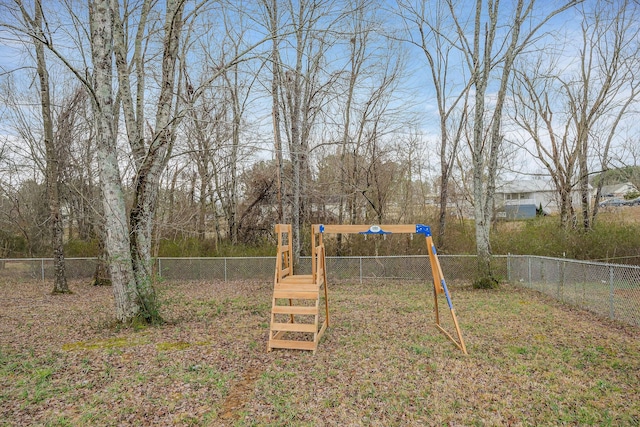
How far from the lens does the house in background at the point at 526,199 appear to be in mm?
16250

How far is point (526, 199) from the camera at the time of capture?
90.4 ft

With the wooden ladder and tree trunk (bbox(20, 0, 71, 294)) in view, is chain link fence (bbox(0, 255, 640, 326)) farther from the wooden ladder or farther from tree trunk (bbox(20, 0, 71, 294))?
the wooden ladder

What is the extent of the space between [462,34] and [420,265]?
6557 millimetres

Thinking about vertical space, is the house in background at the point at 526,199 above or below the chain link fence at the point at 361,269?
above

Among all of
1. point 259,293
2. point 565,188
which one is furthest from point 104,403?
point 565,188

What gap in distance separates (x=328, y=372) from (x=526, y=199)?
1067 inches

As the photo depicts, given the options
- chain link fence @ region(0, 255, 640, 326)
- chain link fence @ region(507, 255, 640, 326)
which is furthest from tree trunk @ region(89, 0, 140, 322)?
chain link fence @ region(507, 255, 640, 326)

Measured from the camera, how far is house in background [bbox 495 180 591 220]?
1625 cm

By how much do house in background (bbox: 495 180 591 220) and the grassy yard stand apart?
10412mm

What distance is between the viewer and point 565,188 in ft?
44.9

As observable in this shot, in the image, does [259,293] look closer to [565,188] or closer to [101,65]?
[101,65]

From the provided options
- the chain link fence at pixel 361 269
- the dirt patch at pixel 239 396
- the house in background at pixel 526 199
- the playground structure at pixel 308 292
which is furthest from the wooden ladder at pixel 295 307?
the house in background at pixel 526 199

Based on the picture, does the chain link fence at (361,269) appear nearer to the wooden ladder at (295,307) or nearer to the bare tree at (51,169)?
the bare tree at (51,169)

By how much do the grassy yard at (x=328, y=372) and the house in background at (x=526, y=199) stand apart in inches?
410
